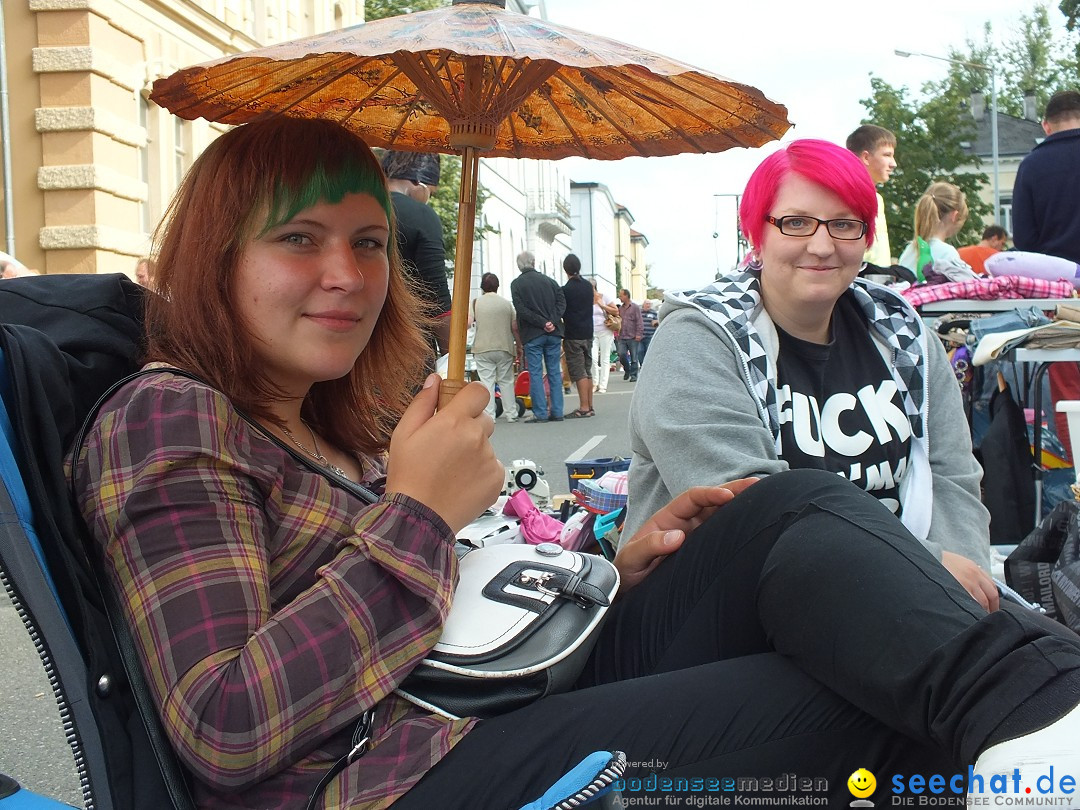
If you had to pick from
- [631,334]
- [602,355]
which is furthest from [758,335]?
[631,334]

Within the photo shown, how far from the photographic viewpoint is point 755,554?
1.76m

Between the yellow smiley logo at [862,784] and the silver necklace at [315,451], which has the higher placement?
the silver necklace at [315,451]

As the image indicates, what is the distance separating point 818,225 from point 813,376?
0.37 m

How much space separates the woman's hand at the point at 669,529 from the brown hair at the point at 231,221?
0.74 m

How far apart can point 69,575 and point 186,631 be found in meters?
0.17

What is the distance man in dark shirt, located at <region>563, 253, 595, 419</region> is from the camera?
46.8 ft

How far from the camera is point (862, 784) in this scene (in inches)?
60.2

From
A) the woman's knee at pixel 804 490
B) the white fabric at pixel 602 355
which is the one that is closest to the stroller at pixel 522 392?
the white fabric at pixel 602 355

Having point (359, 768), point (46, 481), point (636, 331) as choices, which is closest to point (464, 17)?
point (46, 481)

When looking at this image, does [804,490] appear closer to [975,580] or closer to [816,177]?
[975,580]

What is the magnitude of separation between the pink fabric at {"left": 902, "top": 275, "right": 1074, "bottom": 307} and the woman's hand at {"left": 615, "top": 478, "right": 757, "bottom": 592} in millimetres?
4014

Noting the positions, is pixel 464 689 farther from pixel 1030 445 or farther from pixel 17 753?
pixel 1030 445

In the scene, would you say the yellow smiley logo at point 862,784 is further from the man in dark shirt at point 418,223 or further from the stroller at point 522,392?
the stroller at point 522,392

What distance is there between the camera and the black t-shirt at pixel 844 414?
253cm
